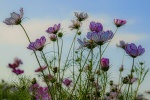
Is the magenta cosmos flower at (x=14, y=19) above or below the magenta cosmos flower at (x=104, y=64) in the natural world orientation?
above

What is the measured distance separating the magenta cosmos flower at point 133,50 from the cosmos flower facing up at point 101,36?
0.16 metres

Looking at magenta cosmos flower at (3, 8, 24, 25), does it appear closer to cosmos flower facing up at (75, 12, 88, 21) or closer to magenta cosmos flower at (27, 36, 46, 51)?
magenta cosmos flower at (27, 36, 46, 51)

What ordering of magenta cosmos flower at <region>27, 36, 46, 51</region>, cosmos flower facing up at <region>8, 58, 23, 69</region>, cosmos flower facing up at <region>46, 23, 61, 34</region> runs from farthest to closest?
cosmos flower facing up at <region>8, 58, 23, 69</region> → cosmos flower facing up at <region>46, 23, 61, 34</region> → magenta cosmos flower at <region>27, 36, 46, 51</region>

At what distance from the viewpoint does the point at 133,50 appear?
2742mm

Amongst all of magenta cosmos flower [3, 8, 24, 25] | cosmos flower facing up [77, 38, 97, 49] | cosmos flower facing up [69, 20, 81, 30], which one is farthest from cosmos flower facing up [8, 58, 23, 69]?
cosmos flower facing up [77, 38, 97, 49]

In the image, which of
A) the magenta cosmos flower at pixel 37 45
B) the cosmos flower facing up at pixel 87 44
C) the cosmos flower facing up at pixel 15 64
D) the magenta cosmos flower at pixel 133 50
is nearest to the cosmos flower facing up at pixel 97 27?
the cosmos flower facing up at pixel 87 44

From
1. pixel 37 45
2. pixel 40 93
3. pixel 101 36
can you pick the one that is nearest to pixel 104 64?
pixel 101 36

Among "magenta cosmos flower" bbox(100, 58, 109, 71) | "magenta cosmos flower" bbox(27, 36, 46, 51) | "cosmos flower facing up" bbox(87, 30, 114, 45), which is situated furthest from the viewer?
"magenta cosmos flower" bbox(100, 58, 109, 71)

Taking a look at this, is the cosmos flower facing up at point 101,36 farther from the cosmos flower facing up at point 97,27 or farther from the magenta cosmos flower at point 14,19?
the magenta cosmos flower at point 14,19

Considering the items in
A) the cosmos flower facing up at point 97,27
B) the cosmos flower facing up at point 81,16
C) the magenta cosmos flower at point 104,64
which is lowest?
the magenta cosmos flower at point 104,64

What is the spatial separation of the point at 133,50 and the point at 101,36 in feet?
0.80

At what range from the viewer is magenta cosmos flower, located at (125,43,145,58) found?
2.73 meters

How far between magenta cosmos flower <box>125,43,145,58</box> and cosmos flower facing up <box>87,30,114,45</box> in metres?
0.16

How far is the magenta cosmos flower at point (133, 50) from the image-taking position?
2.73 meters
